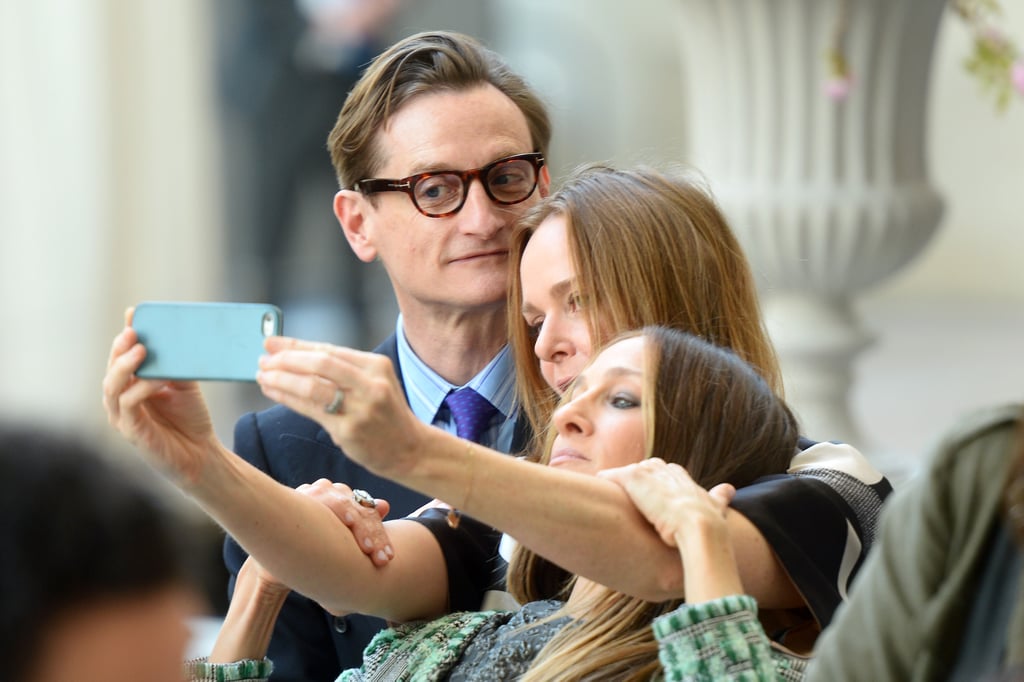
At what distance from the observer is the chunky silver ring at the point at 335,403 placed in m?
1.22

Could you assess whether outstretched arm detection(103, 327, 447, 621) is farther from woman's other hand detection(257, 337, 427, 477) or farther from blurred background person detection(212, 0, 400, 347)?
blurred background person detection(212, 0, 400, 347)

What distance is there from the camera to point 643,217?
68.8 inches

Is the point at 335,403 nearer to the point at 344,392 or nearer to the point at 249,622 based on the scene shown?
the point at 344,392

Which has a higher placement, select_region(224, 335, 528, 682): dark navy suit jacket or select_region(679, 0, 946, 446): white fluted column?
select_region(679, 0, 946, 446): white fluted column

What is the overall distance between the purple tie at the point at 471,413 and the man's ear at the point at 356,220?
0.27 metres

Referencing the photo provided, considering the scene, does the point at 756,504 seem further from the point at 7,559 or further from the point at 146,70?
the point at 146,70

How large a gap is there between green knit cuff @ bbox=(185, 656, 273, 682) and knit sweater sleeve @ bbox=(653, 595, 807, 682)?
1.86 feet

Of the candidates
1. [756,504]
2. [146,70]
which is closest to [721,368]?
[756,504]

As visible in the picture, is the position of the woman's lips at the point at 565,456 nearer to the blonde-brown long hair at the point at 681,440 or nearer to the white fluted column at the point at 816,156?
the blonde-brown long hair at the point at 681,440

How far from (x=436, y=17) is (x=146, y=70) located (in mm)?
1583

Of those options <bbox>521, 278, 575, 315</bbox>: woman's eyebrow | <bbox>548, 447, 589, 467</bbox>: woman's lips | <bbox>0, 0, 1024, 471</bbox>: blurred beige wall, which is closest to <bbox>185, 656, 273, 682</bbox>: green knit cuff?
<bbox>548, 447, 589, 467</bbox>: woman's lips

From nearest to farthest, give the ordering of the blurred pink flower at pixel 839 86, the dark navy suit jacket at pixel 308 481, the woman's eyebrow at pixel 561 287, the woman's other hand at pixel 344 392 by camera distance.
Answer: the woman's other hand at pixel 344 392 → the woman's eyebrow at pixel 561 287 → the dark navy suit jacket at pixel 308 481 → the blurred pink flower at pixel 839 86

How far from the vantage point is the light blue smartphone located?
1.26 m

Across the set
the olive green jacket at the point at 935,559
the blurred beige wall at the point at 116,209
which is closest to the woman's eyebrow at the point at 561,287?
the olive green jacket at the point at 935,559
